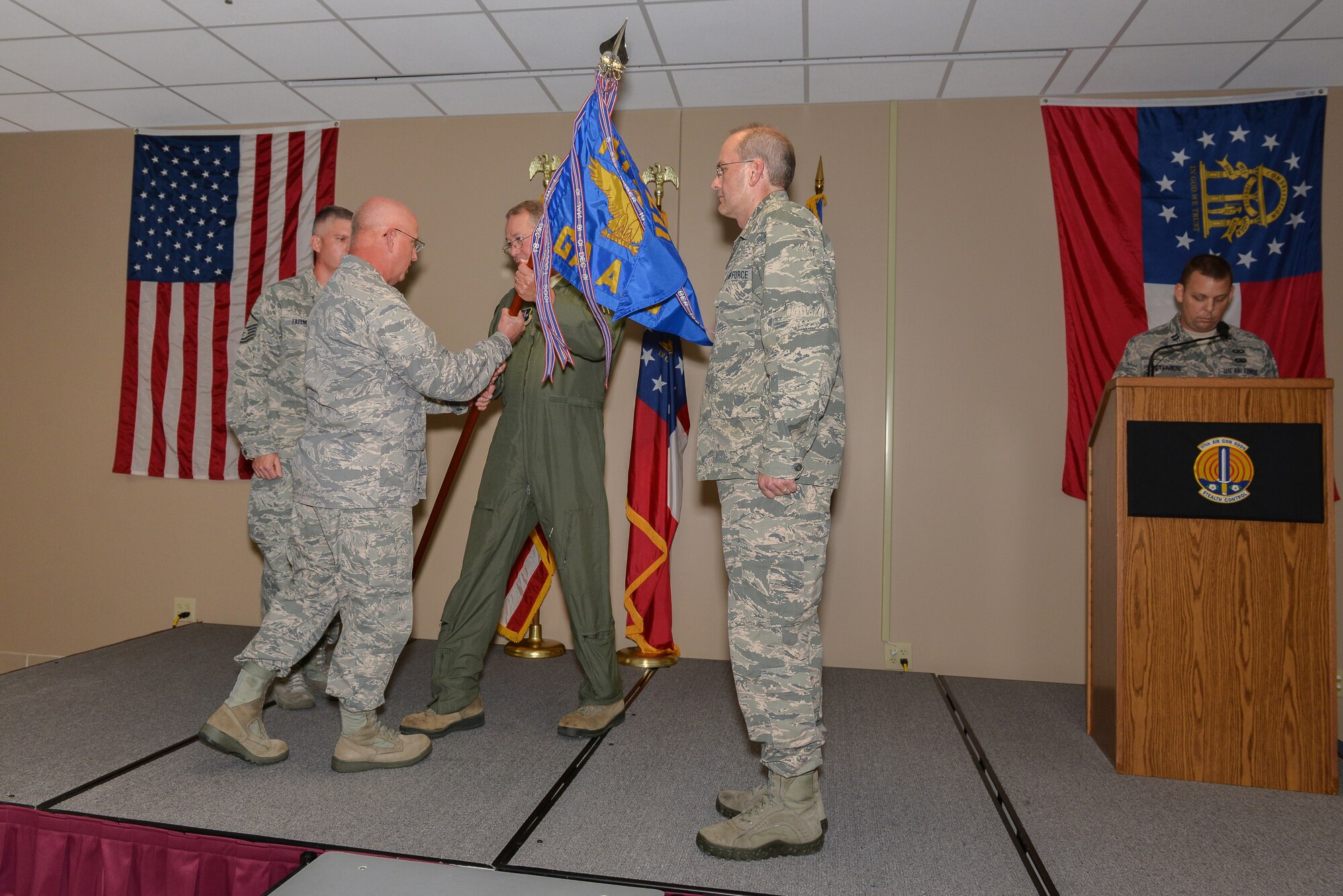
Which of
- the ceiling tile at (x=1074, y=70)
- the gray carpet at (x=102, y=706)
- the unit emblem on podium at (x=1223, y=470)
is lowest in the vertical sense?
the gray carpet at (x=102, y=706)

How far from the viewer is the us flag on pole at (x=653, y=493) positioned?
149 inches

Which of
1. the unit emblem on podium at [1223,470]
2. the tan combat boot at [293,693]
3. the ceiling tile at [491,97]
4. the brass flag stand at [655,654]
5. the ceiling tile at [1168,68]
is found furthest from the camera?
the ceiling tile at [491,97]

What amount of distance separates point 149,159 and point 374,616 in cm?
359

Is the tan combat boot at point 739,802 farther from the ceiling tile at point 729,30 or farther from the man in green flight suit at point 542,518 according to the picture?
the ceiling tile at point 729,30

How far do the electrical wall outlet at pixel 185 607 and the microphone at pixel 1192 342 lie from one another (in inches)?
185

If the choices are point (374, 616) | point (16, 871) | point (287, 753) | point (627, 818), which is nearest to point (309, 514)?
point (374, 616)

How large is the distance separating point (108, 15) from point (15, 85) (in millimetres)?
1149

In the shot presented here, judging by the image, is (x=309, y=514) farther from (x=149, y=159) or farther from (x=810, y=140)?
(x=149, y=159)

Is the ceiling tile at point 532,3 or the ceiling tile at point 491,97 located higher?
the ceiling tile at point 491,97

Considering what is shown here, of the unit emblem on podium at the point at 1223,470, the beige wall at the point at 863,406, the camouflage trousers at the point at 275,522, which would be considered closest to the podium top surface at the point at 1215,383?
the unit emblem on podium at the point at 1223,470

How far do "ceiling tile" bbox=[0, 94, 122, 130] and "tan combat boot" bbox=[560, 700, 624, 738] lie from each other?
405 cm

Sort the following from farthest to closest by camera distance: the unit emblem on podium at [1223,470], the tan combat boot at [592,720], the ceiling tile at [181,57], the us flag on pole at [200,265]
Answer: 1. the us flag on pole at [200,265]
2. the ceiling tile at [181,57]
3. the tan combat boot at [592,720]
4. the unit emblem on podium at [1223,470]

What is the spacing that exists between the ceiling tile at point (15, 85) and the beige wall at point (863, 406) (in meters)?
1.20

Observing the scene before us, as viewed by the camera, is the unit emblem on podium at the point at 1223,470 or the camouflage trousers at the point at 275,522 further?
the camouflage trousers at the point at 275,522
